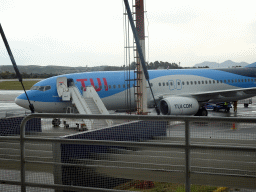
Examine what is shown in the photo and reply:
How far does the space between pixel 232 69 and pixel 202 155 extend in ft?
77.2

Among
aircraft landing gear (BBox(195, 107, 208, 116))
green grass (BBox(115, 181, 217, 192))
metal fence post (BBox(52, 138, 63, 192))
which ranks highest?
metal fence post (BBox(52, 138, 63, 192))

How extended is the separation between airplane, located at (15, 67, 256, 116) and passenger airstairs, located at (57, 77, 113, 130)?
1.53ft

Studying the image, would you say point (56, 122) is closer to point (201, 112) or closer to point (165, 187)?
point (165, 187)

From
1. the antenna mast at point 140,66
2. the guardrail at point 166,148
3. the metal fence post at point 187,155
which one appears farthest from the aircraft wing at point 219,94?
the metal fence post at point 187,155

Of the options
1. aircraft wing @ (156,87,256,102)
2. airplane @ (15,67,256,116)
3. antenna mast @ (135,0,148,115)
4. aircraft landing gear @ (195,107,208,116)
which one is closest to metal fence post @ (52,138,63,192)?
antenna mast @ (135,0,148,115)

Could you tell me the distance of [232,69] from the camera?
2695cm

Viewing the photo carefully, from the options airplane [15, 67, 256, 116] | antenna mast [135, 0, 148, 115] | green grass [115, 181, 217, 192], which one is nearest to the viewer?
green grass [115, 181, 217, 192]

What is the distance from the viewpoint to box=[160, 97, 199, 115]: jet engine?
20.4 m

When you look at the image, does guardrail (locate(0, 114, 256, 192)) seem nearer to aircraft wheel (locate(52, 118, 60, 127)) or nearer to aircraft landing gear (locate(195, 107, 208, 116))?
aircraft wheel (locate(52, 118, 60, 127))

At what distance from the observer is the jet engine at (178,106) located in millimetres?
20375

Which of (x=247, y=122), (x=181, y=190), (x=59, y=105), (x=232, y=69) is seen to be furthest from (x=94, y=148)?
(x=232, y=69)

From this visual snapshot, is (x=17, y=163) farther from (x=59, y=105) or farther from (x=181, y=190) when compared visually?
(x=59, y=105)

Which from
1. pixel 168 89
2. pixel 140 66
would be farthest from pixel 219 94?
pixel 140 66

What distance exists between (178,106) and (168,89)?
3167mm
